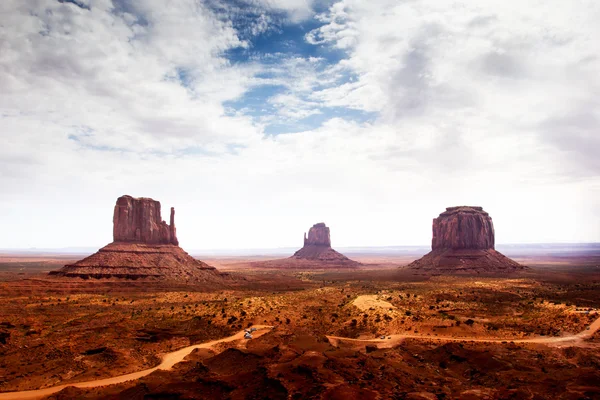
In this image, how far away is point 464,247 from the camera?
135125mm

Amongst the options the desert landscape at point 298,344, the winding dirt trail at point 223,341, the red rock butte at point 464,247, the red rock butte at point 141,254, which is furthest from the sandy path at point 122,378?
the red rock butte at point 464,247

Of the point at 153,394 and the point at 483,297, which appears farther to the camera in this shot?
the point at 483,297

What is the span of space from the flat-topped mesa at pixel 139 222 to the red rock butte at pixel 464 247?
96.5 metres

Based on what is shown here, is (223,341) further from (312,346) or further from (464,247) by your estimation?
(464,247)

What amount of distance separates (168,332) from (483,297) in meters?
57.5

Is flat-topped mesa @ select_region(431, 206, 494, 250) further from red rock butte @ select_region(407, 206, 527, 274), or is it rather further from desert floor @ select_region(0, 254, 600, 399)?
desert floor @ select_region(0, 254, 600, 399)

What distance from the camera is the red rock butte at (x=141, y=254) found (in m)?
90.6

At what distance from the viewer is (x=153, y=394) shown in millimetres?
24172

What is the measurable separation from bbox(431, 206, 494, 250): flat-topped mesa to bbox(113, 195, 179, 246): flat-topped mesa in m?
109

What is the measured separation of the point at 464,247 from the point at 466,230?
6.89m

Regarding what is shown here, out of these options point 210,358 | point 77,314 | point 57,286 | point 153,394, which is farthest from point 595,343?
point 57,286

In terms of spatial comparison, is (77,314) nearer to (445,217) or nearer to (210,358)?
(210,358)

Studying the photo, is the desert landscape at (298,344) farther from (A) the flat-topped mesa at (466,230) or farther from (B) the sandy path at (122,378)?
(A) the flat-topped mesa at (466,230)

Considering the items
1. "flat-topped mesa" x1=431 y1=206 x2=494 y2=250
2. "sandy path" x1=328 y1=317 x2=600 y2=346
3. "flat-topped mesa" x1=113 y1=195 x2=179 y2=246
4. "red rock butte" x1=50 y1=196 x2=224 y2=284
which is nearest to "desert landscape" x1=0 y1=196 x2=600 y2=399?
"sandy path" x1=328 y1=317 x2=600 y2=346
